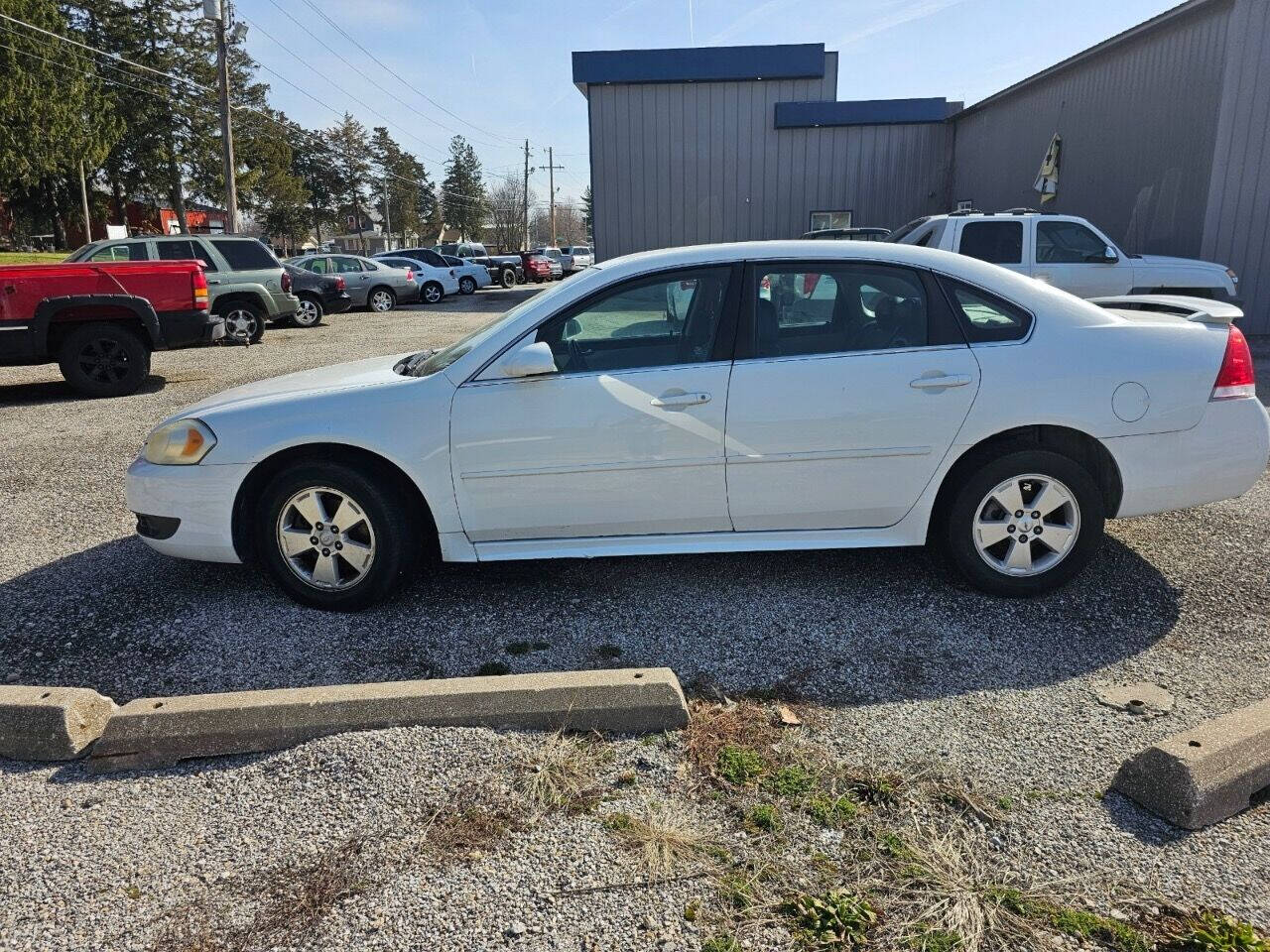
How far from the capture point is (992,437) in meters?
3.85

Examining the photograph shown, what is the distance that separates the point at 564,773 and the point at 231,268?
14867mm

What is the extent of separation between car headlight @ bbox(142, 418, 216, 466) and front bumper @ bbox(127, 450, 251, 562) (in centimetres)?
4

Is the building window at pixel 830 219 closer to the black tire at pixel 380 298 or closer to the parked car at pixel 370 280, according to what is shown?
the parked car at pixel 370 280

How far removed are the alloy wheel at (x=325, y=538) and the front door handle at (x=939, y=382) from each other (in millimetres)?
2477

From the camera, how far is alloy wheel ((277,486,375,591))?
12.7 ft

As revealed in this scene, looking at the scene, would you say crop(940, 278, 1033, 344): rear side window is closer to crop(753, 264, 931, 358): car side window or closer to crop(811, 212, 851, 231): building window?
crop(753, 264, 931, 358): car side window

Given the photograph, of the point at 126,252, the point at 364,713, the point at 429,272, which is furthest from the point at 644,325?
the point at 429,272

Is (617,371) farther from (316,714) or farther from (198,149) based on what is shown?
(198,149)

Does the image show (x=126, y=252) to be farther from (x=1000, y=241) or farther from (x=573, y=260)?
(x=573, y=260)

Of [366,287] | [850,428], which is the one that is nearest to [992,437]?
[850,428]

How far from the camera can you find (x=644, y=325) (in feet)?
13.2

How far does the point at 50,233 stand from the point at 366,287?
44084 mm

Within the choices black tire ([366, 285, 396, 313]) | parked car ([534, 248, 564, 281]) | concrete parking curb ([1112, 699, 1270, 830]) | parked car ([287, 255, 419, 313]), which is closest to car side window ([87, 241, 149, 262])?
parked car ([287, 255, 419, 313])

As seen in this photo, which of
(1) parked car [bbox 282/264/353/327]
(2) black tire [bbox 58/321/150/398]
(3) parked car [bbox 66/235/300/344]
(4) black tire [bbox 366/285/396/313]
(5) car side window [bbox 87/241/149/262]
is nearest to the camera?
(2) black tire [bbox 58/321/150/398]
